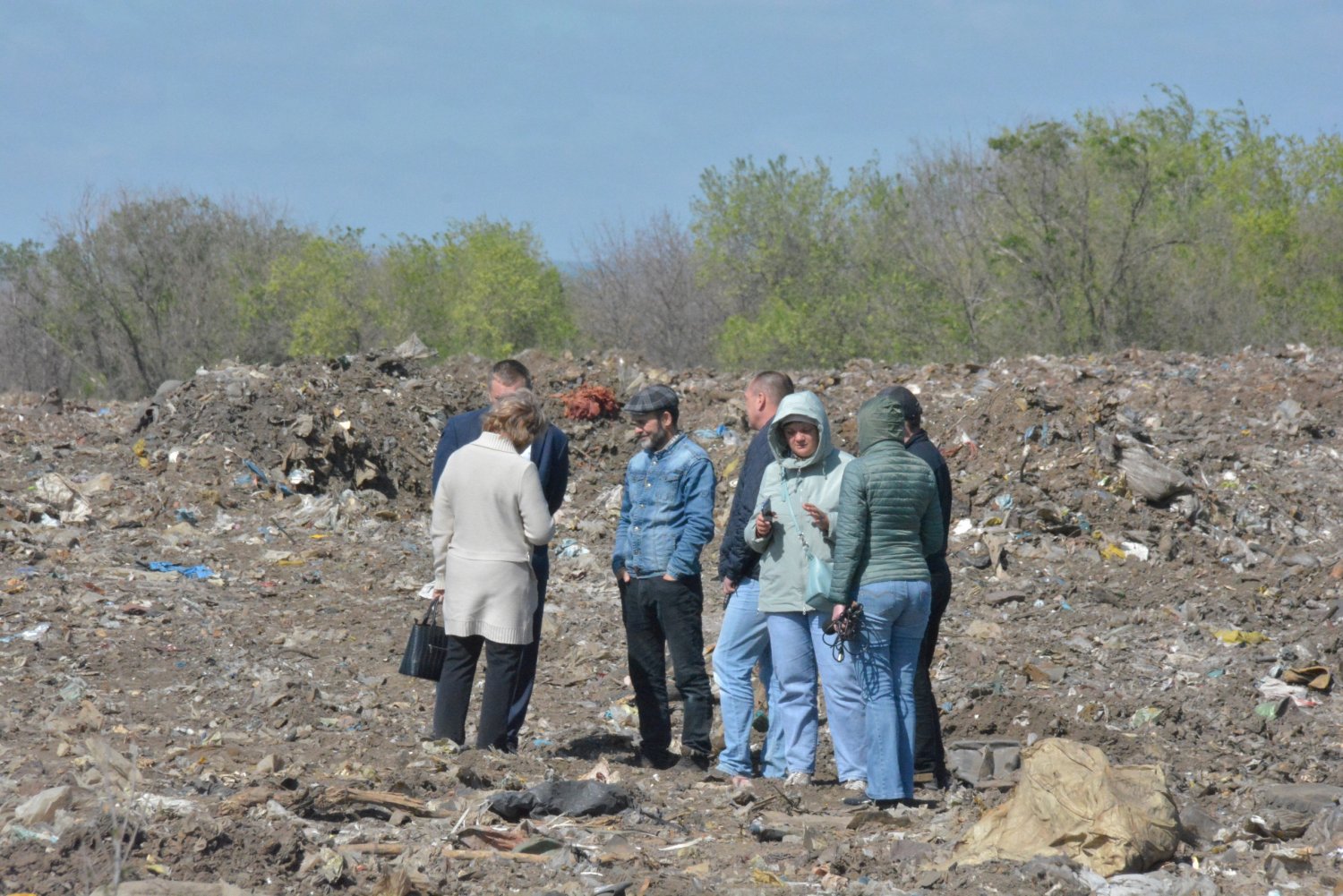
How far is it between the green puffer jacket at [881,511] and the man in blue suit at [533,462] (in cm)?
146

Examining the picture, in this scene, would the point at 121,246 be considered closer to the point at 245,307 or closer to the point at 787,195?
the point at 245,307

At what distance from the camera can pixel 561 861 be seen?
429cm

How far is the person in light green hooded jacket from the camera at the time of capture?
5.39 m

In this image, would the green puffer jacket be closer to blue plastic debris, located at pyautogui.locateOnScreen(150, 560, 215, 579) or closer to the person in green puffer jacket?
the person in green puffer jacket

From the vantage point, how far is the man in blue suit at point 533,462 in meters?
5.90

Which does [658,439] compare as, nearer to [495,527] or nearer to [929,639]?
[495,527]

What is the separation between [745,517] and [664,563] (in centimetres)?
45

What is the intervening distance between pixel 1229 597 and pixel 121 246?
34.4m

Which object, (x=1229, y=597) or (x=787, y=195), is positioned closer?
(x=1229, y=597)

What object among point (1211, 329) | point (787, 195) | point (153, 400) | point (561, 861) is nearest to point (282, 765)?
point (561, 861)

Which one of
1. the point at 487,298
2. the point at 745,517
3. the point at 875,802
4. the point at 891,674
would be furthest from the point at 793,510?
the point at 487,298

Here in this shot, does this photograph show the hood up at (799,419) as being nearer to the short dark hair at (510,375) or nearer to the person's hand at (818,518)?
the person's hand at (818,518)

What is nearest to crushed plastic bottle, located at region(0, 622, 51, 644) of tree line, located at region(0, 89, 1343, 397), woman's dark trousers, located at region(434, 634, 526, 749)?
woman's dark trousers, located at region(434, 634, 526, 749)

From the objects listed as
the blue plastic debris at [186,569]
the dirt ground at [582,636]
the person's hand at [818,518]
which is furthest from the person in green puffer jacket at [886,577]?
the blue plastic debris at [186,569]
